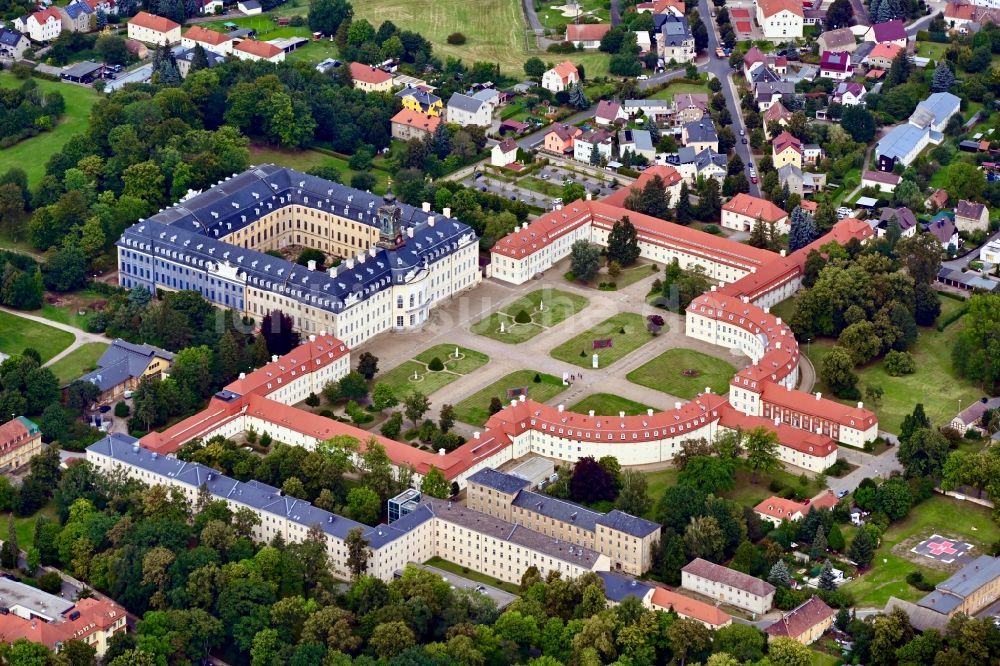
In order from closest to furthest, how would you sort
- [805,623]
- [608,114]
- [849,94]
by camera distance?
[805,623], [608,114], [849,94]

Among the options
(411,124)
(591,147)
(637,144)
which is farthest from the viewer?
(411,124)

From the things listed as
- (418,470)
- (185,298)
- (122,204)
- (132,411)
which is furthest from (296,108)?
(418,470)

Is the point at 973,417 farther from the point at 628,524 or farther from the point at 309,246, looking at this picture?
the point at 309,246

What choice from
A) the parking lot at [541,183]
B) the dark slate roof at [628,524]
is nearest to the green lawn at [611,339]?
the parking lot at [541,183]

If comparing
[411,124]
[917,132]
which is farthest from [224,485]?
[917,132]

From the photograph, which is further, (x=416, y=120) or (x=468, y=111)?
(x=468, y=111)

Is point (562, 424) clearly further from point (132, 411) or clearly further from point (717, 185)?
point (717, 185)

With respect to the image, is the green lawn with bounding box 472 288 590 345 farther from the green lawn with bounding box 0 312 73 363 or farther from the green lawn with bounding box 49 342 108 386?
the green lawn with bounding box 0 312 73 363
